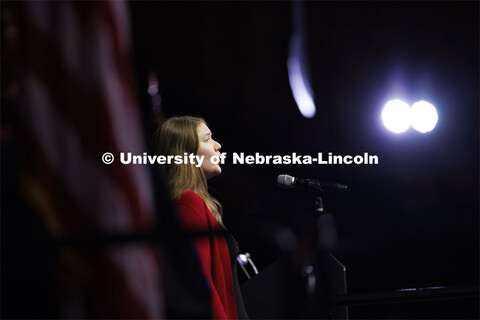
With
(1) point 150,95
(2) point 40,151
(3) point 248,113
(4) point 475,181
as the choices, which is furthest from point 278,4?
(4) point 475,181

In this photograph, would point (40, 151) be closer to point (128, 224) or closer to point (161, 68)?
point (128, 224)

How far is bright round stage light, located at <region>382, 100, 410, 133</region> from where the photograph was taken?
235 centimetres

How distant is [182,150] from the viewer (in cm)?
157

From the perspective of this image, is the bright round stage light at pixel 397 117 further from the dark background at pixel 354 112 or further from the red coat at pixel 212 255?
the red coat at pixel 212 255

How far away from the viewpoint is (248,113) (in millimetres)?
2164

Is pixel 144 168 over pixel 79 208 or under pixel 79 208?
over

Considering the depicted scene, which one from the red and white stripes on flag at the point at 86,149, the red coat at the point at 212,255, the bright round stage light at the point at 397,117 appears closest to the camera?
the red coat at the point at 212,255

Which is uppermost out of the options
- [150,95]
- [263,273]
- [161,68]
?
[161,68]

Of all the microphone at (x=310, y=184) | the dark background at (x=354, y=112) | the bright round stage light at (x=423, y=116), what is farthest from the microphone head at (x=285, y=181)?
the bright round stage light at (x=423, y=116)

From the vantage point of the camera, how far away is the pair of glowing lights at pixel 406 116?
7.71ft

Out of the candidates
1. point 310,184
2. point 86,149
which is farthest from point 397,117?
point 86,149

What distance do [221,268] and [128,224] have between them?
0.36 m

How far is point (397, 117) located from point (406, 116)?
0.05 metres

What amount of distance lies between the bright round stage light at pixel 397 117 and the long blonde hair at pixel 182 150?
116cm
